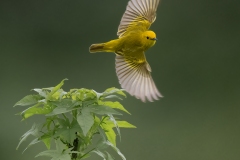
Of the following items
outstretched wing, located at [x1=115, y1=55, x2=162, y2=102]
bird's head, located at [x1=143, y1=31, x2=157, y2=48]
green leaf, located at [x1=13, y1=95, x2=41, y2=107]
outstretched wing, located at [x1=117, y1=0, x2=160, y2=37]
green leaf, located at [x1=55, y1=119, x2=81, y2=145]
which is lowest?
green leaf, located at [x1=55, y1=119, x2=81, y2=145]

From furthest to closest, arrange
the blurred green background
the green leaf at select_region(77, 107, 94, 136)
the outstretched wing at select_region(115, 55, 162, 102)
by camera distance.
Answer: the blurred green background → the outstretched wing at select_region(115, 55, 162, 102) → the green leaf at select_region(77, 107, 94, 136)

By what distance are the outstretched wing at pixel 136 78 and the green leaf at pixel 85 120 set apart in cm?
21

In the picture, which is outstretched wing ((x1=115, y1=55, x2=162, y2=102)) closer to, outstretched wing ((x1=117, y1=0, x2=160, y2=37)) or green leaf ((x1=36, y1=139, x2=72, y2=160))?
outstretched wing ((x1=117, y1=0, x2=160, y2=37))

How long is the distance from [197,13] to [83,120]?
139 centimetres

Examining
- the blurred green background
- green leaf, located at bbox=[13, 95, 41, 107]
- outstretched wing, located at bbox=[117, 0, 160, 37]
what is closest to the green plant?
green leaf, located at bbox=[13, 95, 41, 107]

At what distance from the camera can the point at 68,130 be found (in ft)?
2.81

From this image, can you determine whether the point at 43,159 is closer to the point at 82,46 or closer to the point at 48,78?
the point at 48,78

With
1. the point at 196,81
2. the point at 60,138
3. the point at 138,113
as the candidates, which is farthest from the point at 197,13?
the point at 60,138

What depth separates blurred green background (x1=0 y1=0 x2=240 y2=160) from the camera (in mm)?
1999

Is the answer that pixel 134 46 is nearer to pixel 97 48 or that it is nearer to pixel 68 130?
pixel 97 48

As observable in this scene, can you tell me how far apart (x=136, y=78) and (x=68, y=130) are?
0.98 feet

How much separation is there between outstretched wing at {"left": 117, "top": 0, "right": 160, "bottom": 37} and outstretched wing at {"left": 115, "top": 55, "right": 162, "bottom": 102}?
8 cm

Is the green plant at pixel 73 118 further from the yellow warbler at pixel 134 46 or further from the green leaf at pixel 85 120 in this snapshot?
the yellow warbler at pixel 134 46

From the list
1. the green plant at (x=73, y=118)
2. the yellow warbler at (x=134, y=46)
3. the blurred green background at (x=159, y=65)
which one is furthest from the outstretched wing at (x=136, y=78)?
the blurred green background at (x=159, y=65)
